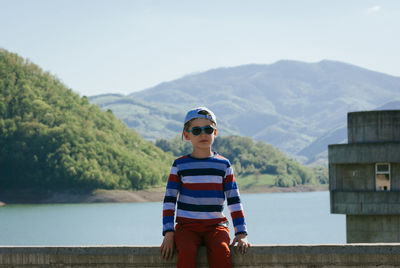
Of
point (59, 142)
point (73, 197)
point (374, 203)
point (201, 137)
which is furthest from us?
point (59, 142)

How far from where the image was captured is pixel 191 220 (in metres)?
7.20

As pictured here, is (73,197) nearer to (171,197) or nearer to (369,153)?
(369,153)

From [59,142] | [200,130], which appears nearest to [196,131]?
[200,130]

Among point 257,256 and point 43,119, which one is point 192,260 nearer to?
point 257,256

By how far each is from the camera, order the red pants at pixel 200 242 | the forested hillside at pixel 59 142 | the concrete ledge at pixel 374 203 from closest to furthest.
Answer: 1. the red pants at pixel 200 242
2. the concrete ledge at pixel 374 203
3. the forested hillside at pixel 59 142

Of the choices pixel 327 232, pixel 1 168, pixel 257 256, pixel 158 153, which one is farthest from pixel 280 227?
pixel 158 153

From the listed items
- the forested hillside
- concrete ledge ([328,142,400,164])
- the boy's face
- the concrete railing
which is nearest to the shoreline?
the forested hillside

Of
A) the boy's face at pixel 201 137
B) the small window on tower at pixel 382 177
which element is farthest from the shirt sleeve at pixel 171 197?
the small window on tower at pixel 382 177

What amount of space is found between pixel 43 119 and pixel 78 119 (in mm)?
13648

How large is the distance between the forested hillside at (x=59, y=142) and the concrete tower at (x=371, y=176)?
388 feet

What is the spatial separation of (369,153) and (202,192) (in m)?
31.8

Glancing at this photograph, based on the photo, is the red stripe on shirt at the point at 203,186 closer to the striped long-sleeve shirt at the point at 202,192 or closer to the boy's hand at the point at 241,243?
the striped long-sleeve shirt at the point at 202,192

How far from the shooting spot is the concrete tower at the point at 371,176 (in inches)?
1471

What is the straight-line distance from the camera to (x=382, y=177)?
126 ft
